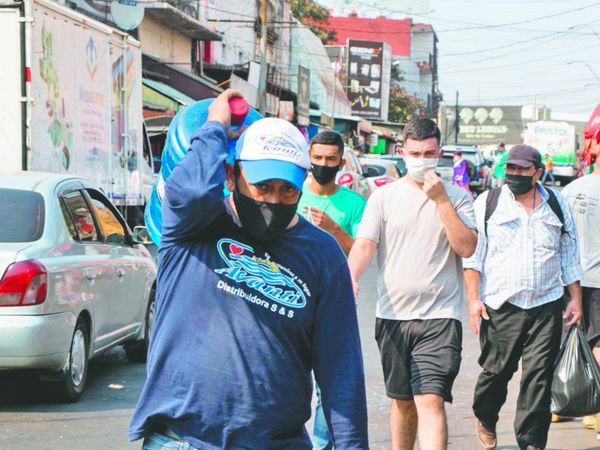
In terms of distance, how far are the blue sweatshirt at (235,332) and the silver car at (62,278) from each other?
14.2 feet

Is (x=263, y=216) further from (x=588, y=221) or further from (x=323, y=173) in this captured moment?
(x=588, y=221)

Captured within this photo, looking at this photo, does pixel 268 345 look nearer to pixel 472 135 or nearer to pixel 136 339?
pixel 136 339

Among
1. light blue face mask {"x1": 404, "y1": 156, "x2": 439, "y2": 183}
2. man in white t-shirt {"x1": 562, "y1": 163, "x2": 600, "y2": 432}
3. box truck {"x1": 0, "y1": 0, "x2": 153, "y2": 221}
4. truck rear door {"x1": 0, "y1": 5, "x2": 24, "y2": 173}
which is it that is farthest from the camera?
box truck {"x1": 0, "y1": 0, "x2": 153, "y2": 221}

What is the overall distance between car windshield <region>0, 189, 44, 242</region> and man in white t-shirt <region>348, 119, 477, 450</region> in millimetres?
2792

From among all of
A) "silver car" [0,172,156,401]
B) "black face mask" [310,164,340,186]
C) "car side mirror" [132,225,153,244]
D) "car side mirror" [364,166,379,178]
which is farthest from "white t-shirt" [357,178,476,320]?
"car side mirror" [364,166,379,178]

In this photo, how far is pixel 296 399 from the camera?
312 centimetres

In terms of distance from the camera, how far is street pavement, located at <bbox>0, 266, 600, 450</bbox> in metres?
6.94

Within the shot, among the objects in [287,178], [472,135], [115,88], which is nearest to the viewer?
[287,178]

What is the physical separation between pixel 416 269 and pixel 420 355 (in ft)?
1.48

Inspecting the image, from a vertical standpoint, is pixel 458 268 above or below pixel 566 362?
above

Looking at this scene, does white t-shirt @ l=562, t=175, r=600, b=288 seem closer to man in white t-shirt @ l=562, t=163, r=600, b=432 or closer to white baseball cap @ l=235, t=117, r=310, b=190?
man in white t-shirt @ l=562, t=163, r=600, b=432

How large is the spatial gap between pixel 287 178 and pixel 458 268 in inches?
121

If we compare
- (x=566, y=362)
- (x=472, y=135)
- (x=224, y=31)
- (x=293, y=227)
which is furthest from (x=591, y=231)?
(x=472, y=135)

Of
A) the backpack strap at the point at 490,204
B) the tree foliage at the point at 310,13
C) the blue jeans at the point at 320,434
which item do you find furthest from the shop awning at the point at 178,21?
the tree foliage at the point at 310,13
